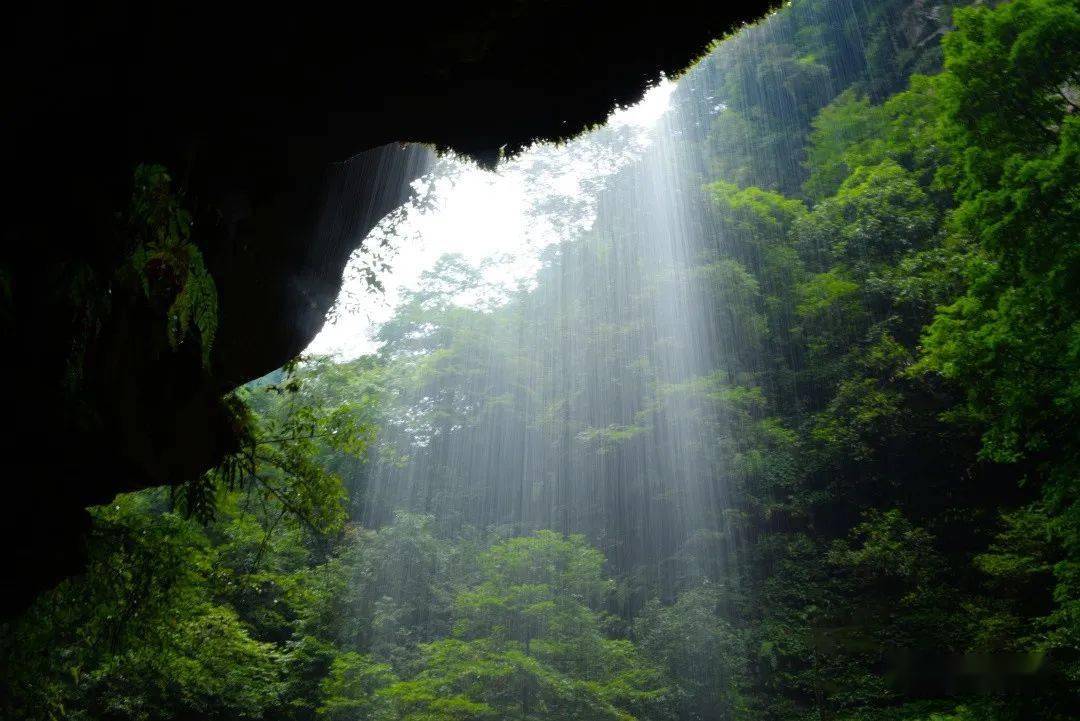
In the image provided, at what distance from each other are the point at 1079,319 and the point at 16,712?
51.9ft

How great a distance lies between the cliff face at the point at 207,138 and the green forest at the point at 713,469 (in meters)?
0.40

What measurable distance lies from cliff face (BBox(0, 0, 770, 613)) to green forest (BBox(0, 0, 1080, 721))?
402mm

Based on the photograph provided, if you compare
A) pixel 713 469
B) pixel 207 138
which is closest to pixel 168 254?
pixel 207 138

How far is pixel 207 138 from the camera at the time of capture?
12.3 ft

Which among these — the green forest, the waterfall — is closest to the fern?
the green forest

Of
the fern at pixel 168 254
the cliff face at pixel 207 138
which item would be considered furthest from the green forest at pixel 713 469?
the cliff face at pixel 207 138

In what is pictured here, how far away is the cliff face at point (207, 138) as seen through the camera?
2.84 meters

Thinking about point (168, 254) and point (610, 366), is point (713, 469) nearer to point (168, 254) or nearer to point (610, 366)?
point (610, 366)

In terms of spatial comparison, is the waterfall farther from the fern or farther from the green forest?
the fern

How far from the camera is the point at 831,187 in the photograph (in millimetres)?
26344

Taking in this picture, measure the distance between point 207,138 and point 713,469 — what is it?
691 inches

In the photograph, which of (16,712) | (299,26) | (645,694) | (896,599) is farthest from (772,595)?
(299,26)

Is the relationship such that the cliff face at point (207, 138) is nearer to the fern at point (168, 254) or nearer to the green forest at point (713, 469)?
the fern at point (168, 254)

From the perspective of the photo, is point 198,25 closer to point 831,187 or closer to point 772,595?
point 772,595
